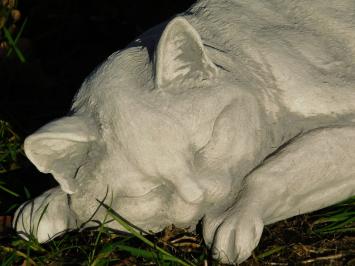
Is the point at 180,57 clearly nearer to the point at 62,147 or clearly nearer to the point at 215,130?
the point at 215,130

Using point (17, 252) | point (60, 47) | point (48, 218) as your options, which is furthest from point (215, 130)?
point (60, 47)

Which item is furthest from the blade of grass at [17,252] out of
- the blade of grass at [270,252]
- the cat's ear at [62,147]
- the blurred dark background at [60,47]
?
the blade of grass at [270,252]

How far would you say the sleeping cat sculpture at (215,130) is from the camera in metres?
2.08

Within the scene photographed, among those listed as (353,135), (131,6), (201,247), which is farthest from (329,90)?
(131,6)

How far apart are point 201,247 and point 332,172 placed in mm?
495

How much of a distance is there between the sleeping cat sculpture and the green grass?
0.26 ft

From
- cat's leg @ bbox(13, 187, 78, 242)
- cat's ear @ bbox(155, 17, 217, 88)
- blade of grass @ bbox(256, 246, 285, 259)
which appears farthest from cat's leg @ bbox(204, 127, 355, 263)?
cat's leg @ bbox(13, 187, 78, 242)

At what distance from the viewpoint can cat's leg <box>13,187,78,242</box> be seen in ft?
7.74

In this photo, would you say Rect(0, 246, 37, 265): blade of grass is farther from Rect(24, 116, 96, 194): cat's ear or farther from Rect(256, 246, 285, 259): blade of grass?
Rect(256, 246, 285, 259): blade of grass

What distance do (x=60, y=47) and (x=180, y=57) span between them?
1.91m

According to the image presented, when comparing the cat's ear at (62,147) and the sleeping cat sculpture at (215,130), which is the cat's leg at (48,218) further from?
the cat's ear at (62,147)

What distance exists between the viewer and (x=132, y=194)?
85.0 inches

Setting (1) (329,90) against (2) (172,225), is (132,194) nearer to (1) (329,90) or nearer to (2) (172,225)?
(2) (172,225)

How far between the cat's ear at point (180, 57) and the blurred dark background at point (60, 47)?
113cm
